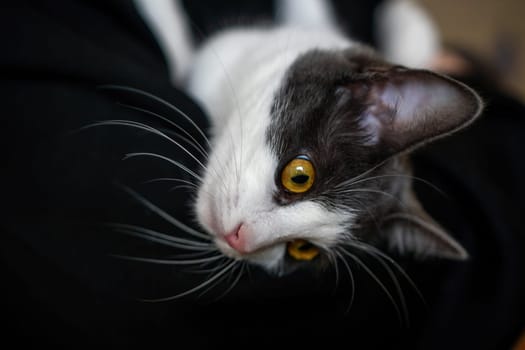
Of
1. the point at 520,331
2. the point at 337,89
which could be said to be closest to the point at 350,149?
the point at 337,89

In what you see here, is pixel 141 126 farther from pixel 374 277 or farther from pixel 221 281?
pixel 374 277

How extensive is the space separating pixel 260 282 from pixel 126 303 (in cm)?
24

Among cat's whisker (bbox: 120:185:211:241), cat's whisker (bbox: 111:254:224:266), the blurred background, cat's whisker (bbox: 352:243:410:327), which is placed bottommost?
cat's whisker (bbox: 352:243:410:327)

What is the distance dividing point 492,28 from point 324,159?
2656 millimetres

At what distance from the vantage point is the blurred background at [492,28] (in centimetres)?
286

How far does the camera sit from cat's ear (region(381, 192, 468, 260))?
919 mm

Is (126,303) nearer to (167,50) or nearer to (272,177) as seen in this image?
(272,177)

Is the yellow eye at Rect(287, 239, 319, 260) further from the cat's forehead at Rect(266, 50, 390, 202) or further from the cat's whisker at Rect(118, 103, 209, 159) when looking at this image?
the cat's whisker at Rect(118, 103, 209, 159)

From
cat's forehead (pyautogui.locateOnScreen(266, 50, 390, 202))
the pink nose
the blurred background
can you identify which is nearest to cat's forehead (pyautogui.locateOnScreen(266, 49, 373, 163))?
cat's forehead (pyautogui.locateOnScreen(266, 50, 390, 202))

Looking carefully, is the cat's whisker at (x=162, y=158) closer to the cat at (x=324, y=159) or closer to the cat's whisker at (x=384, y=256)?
the cat at (x=324, y=159)

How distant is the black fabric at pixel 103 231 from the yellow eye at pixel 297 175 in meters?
0.19

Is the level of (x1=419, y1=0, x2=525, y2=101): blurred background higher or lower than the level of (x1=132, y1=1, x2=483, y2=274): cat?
higher

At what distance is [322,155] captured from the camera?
82 cm

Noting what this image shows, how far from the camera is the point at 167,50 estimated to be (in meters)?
1.29
